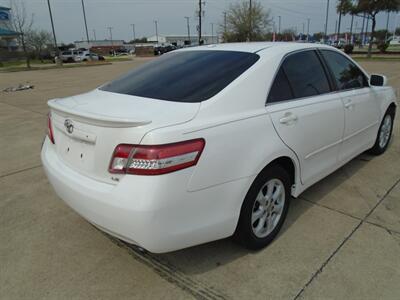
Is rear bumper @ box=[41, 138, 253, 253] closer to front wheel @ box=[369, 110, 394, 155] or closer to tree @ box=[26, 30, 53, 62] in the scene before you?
front wheel @ box=[369, 110, 394, 155]

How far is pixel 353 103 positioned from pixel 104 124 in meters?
2.67

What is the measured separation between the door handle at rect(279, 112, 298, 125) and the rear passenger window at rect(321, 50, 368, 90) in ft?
3.54

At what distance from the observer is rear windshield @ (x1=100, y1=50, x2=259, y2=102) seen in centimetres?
233

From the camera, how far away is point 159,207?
1.85 metres

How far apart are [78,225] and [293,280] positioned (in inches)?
76.8

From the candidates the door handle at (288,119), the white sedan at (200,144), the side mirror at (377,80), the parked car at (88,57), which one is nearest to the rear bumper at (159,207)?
the white sedan at (200,144)

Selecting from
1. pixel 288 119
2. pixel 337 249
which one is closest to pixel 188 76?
pixel 288 119

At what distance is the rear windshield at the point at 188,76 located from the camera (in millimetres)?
2334

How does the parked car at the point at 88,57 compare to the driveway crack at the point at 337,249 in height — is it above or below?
below

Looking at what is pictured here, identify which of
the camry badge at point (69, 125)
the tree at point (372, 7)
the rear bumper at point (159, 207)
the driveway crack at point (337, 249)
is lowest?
the driveway crack at point (337, 249)

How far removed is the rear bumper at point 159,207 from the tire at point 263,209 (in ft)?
0.45

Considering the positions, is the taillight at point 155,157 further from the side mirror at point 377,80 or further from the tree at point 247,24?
the tree at point 247,24

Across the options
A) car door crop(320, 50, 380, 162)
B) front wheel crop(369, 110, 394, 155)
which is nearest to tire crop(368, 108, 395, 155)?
front wheel crop(369, 110, 394, 155)

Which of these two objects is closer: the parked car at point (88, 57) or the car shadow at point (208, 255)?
the car shadow at point (208, 255)
